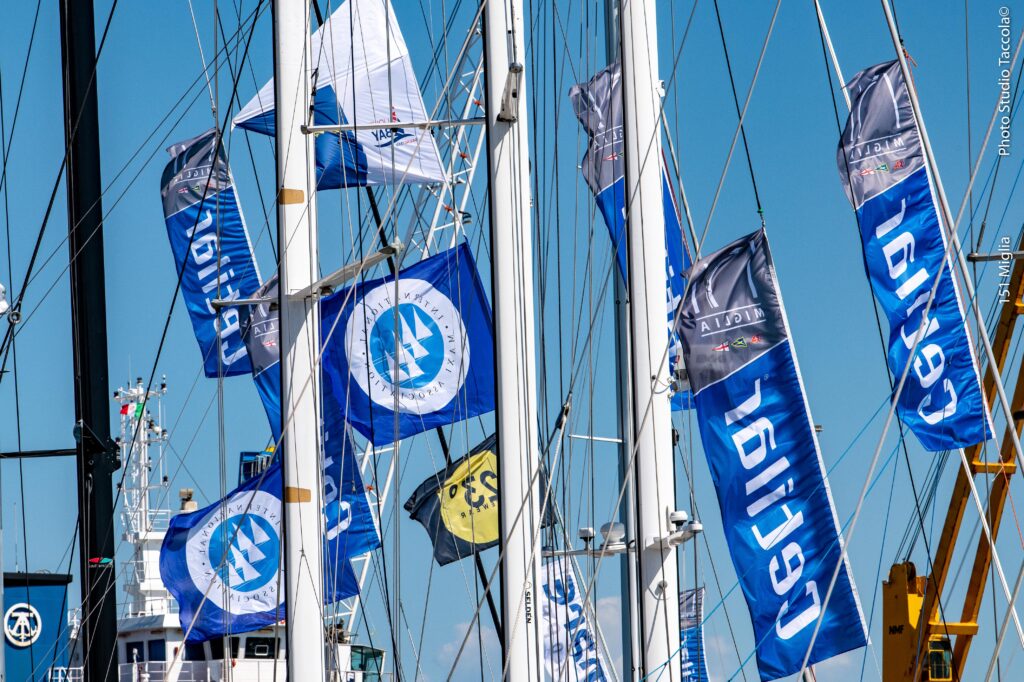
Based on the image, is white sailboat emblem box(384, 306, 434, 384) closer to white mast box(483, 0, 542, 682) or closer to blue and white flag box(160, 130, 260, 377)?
white mast box(483, 0, 542, 682)

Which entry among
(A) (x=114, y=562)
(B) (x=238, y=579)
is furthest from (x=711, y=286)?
(B) (x=238, y=579)

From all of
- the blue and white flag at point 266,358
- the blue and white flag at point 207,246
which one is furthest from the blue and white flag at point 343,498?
the blue and white flag at point 207,246

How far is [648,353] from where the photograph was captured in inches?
539

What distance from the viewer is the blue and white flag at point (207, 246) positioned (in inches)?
1156

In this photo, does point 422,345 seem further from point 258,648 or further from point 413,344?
point 258,648

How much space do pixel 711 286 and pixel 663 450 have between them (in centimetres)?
242

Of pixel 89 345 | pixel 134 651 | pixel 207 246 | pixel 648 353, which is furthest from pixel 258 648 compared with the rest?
pixel 648 353

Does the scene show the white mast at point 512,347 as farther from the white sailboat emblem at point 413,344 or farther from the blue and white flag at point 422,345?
the white sailboat emblem at point 413,344

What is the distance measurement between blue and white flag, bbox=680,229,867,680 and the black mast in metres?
7.23

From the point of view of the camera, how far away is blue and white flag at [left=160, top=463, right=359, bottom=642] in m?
22.9

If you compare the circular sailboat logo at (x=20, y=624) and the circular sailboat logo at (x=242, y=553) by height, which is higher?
the circular sailboat logo at (x=242, y=553)

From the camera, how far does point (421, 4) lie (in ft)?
72.1

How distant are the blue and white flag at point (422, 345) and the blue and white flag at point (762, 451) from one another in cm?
363

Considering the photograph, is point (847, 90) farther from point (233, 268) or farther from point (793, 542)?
point (233, 268)
